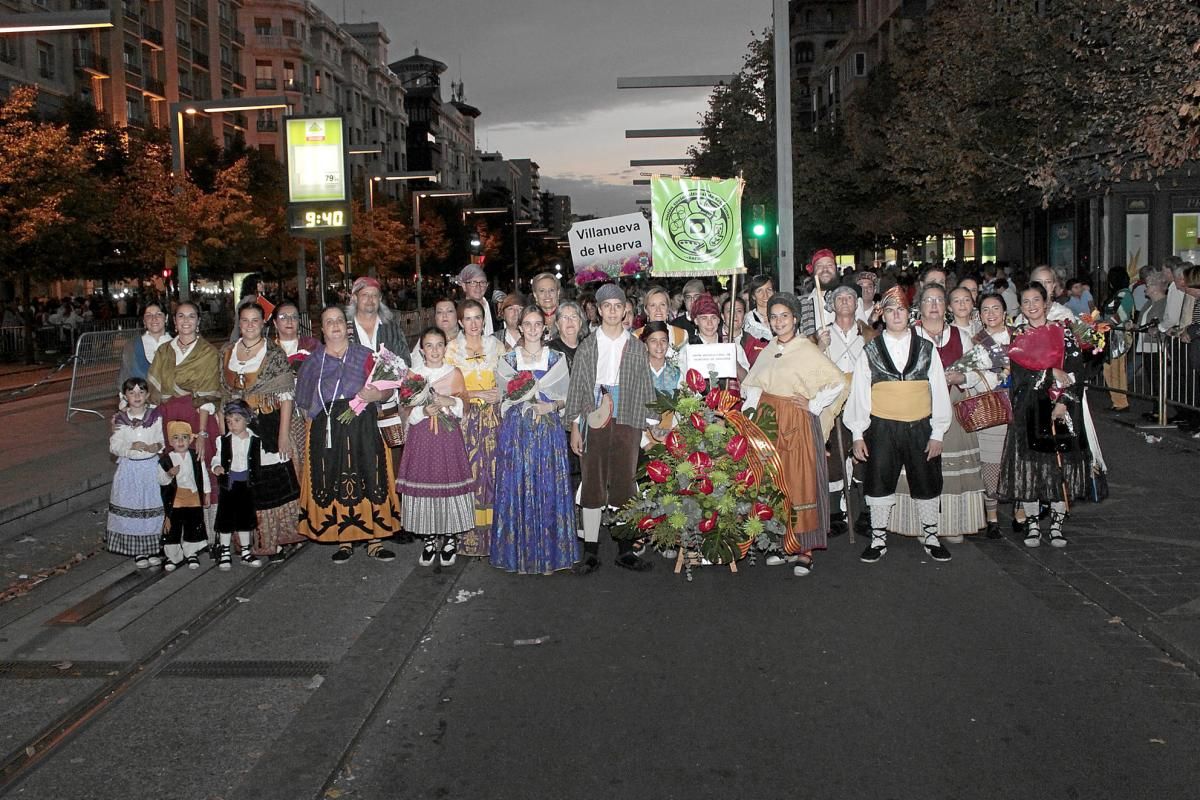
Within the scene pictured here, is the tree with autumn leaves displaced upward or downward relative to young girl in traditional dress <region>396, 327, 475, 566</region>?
upward

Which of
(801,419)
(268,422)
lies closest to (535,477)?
(801,419)

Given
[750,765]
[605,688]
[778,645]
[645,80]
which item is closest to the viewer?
[750,765]

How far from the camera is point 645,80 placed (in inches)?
706

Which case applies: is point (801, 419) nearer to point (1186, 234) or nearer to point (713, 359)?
point (713, 359)

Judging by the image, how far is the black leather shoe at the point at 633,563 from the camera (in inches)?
310

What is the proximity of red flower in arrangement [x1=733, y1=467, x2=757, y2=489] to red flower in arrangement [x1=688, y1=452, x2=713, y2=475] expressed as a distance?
0.61 ft

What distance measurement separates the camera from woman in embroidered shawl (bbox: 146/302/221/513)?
7949 millimetres

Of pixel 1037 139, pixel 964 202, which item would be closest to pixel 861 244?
pixel 964 202

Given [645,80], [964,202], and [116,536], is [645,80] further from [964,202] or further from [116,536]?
[116,536]

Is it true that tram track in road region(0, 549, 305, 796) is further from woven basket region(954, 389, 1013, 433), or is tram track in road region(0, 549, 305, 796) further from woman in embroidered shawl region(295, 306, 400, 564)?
woven basket region(954, 389, 1013, 433)

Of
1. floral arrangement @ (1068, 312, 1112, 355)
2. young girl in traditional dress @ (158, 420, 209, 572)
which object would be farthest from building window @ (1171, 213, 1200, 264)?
young girl in traditional dress @ (158, 420, 209, 572)

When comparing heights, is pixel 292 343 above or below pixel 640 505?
above

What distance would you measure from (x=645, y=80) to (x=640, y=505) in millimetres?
11752

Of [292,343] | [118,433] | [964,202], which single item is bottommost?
[118,433]
